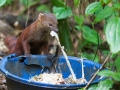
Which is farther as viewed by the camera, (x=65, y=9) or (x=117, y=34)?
(x=65, y=9)

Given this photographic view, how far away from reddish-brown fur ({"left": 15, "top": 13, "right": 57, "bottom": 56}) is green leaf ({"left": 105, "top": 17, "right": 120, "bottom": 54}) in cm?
145

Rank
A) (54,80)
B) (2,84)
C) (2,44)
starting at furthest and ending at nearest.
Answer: (2,44), (2,84), (54,80)

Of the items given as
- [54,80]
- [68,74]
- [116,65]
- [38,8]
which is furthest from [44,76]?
[38,8]

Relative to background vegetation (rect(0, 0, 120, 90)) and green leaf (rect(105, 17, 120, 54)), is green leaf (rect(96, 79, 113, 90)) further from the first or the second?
green leaf (rect(105, 17, 120, 54))

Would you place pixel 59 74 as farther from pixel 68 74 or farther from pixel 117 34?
pixel 117 34

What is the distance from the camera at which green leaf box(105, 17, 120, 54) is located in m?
2.37

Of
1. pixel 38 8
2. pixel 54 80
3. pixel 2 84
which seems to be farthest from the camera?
pixel 38 8

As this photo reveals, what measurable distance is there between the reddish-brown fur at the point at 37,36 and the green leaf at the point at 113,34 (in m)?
1.45

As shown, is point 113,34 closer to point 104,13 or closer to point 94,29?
point 104,13

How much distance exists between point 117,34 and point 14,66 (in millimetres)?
1328

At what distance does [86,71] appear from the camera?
358cm

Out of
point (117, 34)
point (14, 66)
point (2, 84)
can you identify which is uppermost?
point (117, 34)

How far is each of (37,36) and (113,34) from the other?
74.7 inches

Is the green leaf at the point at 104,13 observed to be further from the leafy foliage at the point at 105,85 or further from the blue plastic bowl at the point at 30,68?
the leafy foliage at the point at 105,85
